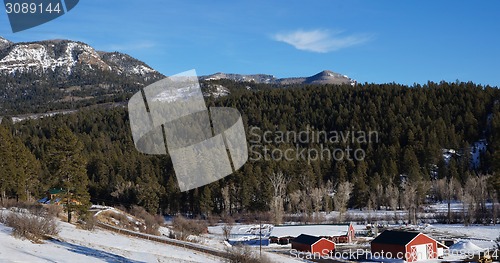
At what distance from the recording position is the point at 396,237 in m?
34.8

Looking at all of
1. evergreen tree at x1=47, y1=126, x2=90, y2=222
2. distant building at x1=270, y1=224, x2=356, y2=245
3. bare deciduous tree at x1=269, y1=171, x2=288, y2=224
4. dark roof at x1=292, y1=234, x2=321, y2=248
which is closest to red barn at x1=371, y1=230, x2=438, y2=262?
dark roof at x1=292, y1=234, x2=321, y2=248

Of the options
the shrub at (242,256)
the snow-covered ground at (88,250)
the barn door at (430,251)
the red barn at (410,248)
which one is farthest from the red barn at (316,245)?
the shrub at (242,256)

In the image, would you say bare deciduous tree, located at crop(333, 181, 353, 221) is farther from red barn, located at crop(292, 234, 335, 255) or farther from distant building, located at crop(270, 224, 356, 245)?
red barn, located at crop(292, 234, 335, 255)

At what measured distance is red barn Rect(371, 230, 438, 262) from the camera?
33344mm

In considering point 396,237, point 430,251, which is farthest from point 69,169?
point 430,251

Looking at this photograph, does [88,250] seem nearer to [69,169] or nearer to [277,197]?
[69,169]

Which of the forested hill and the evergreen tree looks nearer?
the evergreen tree

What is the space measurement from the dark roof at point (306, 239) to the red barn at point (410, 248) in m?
5.18

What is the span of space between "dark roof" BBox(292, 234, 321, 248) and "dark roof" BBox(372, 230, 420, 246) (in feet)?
17.0

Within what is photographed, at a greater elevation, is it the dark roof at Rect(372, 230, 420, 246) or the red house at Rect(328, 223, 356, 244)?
the dark roof at Rect(372, 230, 420, 246)

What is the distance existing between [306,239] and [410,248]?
854 centimetres

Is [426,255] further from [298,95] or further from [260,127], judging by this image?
[298,95]

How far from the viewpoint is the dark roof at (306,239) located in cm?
3804

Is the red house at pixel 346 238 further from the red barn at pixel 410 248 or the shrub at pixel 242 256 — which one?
the shrub at pixel 242 256
